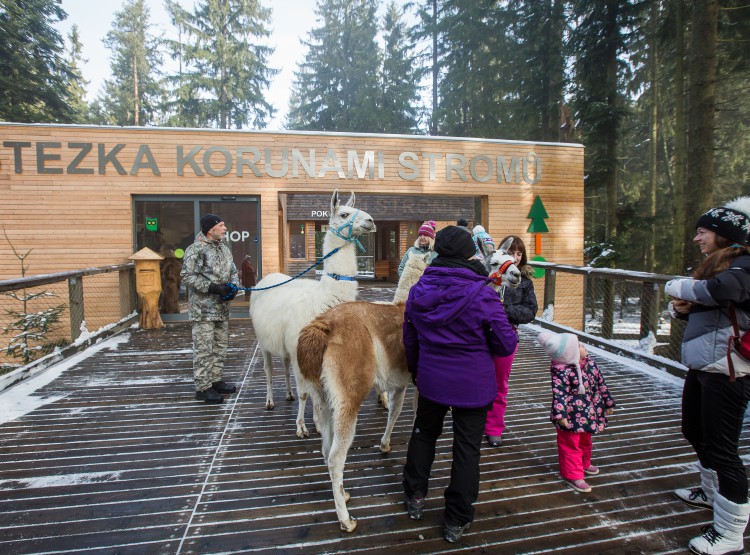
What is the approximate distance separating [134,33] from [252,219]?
35.3 metres

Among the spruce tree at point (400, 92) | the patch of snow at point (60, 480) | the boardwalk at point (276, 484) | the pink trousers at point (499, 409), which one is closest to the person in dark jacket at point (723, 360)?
the boardwalk at point (276, 484)

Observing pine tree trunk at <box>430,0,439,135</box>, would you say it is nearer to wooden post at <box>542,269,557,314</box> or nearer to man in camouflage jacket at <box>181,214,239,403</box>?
wooden post at <box>542,269,557,314</box>

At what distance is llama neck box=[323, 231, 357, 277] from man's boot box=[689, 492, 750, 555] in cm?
298

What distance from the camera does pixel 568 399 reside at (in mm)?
2898

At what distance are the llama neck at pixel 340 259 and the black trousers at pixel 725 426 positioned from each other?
2.69 m

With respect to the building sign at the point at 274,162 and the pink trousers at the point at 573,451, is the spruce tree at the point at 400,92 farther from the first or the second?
the pink trousers at the point at 573,451

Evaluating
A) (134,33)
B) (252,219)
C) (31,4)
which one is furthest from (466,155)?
(134,33)

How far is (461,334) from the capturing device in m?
2.36

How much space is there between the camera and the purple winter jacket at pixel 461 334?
232cm

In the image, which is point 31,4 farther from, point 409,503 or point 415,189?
point 409,503

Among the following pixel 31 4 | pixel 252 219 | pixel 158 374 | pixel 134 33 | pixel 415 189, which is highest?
pixel 134 33

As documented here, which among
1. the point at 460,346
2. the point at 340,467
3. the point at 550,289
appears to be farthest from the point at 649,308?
the point at 340,467

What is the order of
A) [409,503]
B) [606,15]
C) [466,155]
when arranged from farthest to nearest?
[606,15] → [466,155] → [409,503]

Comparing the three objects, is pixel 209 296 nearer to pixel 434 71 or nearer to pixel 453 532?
pixel 453 532
